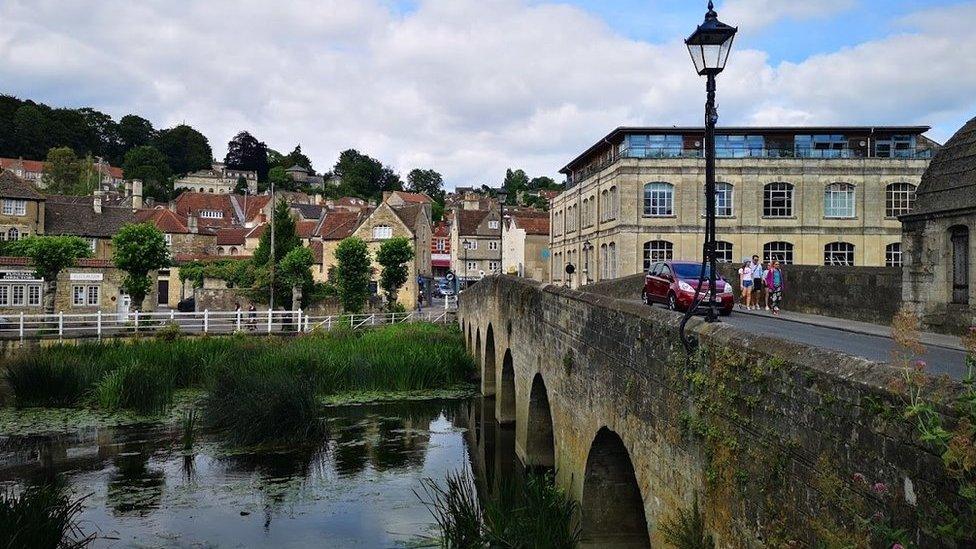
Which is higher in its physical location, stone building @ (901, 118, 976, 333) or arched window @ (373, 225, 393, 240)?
arched window @ (373, 225, 393, 240)

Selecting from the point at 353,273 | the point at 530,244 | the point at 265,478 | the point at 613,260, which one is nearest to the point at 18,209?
the point at 353,273

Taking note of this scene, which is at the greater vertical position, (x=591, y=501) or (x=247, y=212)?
(x=247, y=212)

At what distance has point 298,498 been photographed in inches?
588

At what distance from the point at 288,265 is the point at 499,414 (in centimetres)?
2515

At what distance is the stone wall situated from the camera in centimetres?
1777

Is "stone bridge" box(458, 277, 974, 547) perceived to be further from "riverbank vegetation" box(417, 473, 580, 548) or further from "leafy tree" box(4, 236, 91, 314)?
"leafy tree" box(4, 236, 91, 314)

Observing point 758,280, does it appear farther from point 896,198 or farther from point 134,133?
point 134,133

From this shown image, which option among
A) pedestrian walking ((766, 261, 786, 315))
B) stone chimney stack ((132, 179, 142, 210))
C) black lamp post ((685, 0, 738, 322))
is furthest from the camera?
stone chimney stack ((132, 179, 142, 210))

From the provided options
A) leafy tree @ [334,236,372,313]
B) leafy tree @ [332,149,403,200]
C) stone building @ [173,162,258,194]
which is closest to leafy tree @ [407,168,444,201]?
leafy tree @ [332,149,403,200]

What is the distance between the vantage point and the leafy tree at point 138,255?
38625 millimetres

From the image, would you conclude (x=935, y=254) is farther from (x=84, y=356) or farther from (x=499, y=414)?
(x=84, y=356)

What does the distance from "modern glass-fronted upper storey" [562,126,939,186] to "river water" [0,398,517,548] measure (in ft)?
81.0

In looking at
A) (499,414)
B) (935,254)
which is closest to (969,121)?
(935,254)

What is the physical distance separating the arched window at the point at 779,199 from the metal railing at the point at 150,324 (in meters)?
18.9
